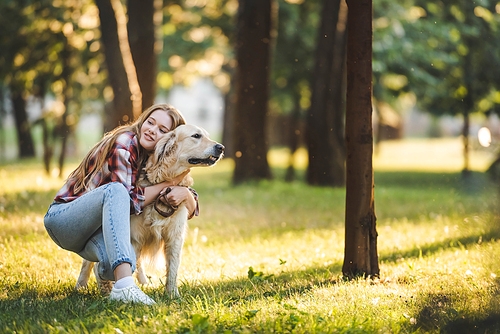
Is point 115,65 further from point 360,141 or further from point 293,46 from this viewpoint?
point 293,46

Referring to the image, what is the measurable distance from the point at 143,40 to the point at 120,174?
21.5 feet

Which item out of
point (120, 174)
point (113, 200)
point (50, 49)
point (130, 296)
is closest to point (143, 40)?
point (50, 49)

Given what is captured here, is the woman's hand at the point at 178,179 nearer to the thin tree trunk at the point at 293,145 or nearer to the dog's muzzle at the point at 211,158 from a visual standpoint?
the dog's muzzle at the point at 211,158

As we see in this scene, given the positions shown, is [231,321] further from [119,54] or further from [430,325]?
[119,54]

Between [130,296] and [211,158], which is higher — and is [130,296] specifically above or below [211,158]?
below

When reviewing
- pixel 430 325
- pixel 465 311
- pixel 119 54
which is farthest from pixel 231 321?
pixel 119 54

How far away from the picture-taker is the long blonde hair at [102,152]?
3512mm

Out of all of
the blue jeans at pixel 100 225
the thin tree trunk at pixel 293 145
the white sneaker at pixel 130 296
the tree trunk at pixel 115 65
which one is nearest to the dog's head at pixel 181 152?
the blue jeans at pixel 100 225

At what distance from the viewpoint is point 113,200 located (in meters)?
3.20

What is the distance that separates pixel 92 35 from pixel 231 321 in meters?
10.6

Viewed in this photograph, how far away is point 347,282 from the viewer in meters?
3.79

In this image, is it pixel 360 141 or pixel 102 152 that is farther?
pixel 360 141

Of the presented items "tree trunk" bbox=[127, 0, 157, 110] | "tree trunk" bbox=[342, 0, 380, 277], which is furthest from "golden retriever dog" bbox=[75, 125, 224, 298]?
"tree trunk" bbox=[127, 0, 157, 110]

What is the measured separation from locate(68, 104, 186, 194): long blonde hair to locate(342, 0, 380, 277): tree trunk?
153 cm
